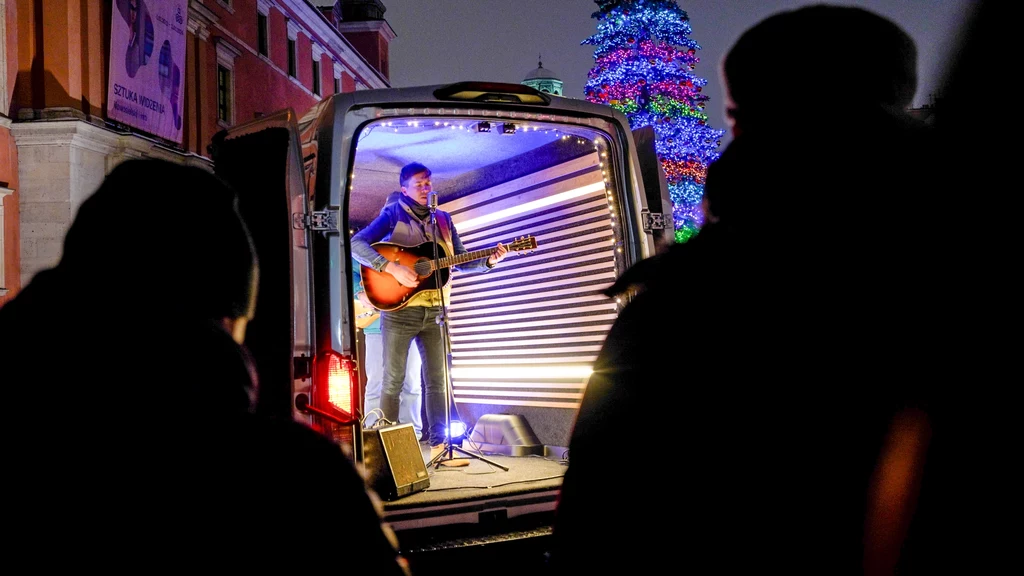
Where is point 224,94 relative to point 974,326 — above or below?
above

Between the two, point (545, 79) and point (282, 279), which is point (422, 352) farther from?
point (545, 79)

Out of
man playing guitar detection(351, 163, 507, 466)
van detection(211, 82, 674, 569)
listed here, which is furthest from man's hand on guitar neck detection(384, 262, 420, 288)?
van detection(211, 82, 674, 569)

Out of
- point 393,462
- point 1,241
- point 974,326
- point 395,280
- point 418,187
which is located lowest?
point 393,462

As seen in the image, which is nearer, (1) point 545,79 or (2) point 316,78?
(2) point 316,78

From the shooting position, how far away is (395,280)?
5.85m

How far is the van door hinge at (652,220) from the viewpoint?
182 inches

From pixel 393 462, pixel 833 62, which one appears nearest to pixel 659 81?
pixel 393 462

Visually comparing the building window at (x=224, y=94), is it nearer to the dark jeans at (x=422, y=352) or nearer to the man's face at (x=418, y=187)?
the man's face at (x=418, y=187)

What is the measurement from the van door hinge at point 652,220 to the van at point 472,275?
0.03 ft

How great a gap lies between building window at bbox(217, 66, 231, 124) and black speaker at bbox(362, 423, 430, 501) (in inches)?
969

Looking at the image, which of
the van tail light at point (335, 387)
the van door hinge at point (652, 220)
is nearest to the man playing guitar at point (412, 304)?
the van door hinge at point (652, 220)

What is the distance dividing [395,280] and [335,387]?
2360 millimetres

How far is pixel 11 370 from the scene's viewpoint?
1152 millimetres

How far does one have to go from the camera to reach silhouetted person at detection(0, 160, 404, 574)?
106 centimetres
